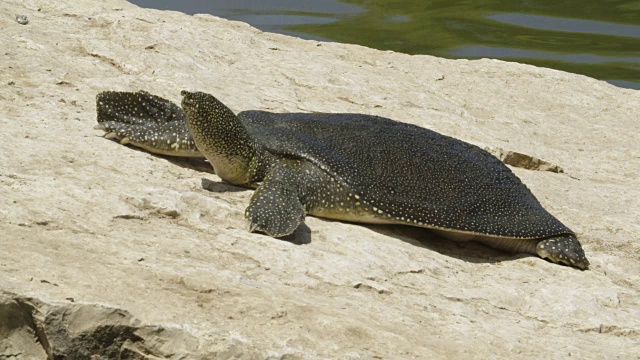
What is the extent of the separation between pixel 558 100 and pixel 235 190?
3.73 m

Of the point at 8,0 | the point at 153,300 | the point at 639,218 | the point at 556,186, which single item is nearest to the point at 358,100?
the point at 556,186

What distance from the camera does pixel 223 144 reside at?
543 centimetres

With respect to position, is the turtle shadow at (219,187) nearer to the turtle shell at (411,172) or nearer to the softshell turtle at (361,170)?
the softshell turtle at (361,170)

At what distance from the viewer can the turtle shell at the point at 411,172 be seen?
538 cm

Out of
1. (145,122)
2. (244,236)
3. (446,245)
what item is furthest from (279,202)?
(145,122)

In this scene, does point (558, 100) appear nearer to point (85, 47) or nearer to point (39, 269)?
point (85, 47)

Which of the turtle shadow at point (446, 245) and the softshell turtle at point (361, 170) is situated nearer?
the softshell turtle at point (361, 170)

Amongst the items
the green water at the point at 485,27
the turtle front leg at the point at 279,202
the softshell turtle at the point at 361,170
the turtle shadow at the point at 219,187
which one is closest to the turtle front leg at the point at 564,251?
the softshell turtle at the point at 361,170

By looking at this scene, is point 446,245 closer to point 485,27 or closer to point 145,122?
point 145,122

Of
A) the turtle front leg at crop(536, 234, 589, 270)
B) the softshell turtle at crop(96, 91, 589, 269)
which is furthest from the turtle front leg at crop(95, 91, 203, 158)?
the turtle front leg at crop(536, 234, 589, 270)

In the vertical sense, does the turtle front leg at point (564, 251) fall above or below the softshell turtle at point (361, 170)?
below

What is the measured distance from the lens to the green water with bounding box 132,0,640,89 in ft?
42.2

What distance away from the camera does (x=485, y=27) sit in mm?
13977

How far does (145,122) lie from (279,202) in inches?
46.7
